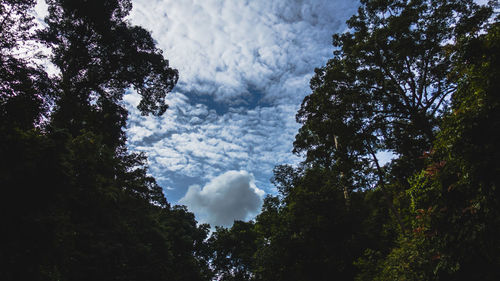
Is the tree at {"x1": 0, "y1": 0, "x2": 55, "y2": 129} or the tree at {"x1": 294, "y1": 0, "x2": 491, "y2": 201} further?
the tree at {"x1": 294, "y1": 0, "x2": 491, "y2": 201}

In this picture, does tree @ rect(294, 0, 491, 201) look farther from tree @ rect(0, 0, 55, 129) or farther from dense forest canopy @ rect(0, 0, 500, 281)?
tree @ rect(0, 0, 55, 129)

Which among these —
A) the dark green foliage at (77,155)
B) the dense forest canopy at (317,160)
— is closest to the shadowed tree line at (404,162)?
the dense forest canopy at (317,160)

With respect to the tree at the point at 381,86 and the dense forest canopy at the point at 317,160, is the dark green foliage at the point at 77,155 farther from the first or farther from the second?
the tree at the point at 381,86

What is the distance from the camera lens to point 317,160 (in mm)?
21281

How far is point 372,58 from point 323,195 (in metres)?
8.65

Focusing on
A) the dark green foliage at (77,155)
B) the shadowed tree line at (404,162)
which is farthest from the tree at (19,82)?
the shadowed tree line at (404,162)

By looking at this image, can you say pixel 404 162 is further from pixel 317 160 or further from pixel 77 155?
pixel 77 155

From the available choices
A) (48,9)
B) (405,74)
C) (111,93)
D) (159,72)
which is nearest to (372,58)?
(405,74)

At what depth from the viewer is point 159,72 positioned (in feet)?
61.7

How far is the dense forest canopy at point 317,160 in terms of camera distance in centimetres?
371

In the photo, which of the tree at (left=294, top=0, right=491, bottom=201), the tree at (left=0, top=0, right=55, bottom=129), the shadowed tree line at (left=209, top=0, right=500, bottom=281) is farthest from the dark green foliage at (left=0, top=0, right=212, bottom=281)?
the tree at (left=294, top=0, right=491, bottom=201)

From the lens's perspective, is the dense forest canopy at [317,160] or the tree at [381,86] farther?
the tree at [381,86]

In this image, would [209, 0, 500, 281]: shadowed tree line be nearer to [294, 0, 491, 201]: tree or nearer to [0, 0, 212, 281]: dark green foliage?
[294, 0, 491, 201]: tree

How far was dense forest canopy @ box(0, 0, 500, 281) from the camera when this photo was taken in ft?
12.2
